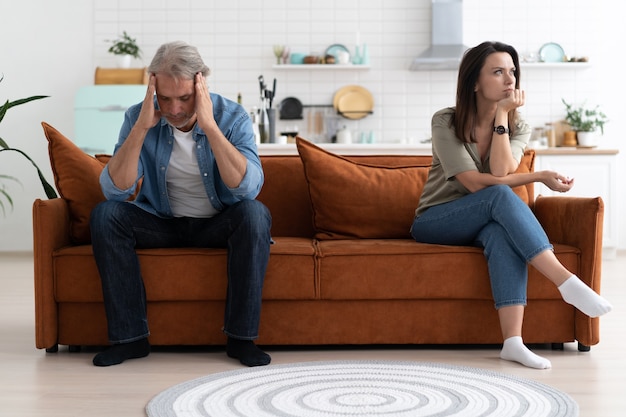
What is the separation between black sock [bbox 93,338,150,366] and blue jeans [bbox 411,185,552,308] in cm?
115

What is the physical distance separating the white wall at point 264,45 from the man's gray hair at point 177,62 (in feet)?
14.2

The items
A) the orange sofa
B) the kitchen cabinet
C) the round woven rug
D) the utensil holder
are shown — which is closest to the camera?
the round woven rug

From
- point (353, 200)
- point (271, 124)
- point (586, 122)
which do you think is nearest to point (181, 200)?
point (353, 200)

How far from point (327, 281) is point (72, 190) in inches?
41.8

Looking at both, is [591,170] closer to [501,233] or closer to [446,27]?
[446,27]

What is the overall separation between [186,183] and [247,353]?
0.66m

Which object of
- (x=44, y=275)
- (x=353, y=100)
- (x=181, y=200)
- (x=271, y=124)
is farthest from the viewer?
(x=353, y=100)

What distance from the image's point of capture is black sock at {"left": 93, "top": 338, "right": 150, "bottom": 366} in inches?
109

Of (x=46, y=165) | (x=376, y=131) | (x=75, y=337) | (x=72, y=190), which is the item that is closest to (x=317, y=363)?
(x=75, y=337)

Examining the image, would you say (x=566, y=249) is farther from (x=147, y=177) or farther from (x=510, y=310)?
(x=147, y=177)

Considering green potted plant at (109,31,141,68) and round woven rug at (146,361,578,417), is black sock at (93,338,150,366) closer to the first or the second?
round woven rug at (146,361,578,417)

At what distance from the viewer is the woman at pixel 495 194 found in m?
2.76

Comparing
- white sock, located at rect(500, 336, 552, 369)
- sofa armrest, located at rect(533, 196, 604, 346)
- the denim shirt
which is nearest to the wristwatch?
sofa armrest, located at rect(533, 196, 604, 346)

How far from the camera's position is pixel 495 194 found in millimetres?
2873
